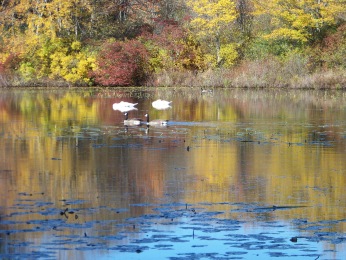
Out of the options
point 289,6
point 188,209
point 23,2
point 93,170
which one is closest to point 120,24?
point 23,2

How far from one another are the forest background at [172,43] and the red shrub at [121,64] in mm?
69

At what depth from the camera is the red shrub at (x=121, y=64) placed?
166 ft

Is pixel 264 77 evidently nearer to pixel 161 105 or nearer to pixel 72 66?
pixel 72 66

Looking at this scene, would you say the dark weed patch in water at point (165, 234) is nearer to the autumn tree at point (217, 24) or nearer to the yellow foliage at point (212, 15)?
the autumn tree at point (217, 24)

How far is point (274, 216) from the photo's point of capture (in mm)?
10703

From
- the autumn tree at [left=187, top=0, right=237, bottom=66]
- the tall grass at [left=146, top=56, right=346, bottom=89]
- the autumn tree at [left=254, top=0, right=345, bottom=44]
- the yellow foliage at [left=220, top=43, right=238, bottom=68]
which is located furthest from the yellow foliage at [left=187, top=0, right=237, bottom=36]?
the tall grass at [left=146, top=56, right=346, bottom=89]

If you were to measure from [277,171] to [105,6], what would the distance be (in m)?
44.9

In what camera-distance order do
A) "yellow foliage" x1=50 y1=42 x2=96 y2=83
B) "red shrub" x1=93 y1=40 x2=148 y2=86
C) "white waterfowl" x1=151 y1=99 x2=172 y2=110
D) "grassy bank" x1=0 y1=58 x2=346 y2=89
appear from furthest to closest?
"yellow foliage" x1=50 y1=42 x2=96 y2=83
"red shrub" x1=93 y1=40 x2=148 y2=86
"grassy bank" x1=0 y1=58 x2=346 y2=89
"white waterfowl" x1=151 y1=99 x2=172 y2=110

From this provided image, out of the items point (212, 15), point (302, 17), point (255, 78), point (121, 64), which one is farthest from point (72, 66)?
point (302, 17)

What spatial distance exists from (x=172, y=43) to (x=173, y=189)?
42008 mm

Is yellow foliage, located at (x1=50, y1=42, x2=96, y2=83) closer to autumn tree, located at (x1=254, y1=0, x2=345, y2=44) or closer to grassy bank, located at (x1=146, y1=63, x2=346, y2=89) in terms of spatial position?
grassy bank, located at (x1=146, y1=63, x2=346, y2=89)

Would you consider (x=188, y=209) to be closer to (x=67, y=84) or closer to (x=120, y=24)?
(x=67, y=84)

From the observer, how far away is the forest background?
5041cm

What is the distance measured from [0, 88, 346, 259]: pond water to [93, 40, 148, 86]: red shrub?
84.2ft
